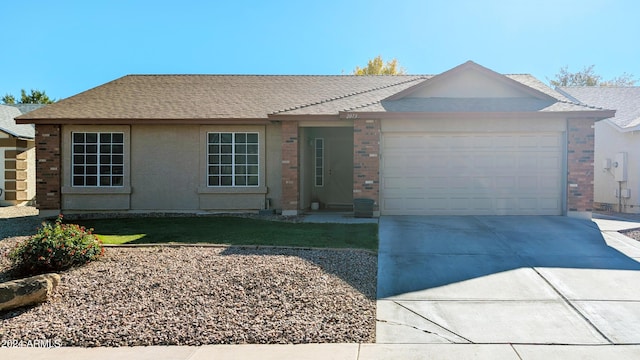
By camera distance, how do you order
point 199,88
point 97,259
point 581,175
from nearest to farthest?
point 97,259, point 581,175, point 199,88

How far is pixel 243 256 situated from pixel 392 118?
20.7 ft

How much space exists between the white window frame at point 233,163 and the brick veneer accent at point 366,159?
10.8ft

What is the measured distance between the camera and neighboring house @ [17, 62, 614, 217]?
12117mm

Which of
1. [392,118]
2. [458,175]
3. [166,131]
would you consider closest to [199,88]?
[166,131]

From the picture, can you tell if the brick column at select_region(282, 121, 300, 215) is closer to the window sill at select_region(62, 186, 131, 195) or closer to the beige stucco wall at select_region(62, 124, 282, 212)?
the beige stucco wall at select_region(62, 124, 282, 212)

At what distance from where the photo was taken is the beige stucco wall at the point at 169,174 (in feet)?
44.8

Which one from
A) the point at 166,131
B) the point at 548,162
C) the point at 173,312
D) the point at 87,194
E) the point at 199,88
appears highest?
the point at 199,88

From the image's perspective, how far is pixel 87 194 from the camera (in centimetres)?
1371

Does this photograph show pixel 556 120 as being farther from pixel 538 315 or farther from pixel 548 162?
pixel 538 315

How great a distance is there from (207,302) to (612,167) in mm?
15339

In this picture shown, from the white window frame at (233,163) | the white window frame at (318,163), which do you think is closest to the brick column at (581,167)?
the white window frame at (318,163)

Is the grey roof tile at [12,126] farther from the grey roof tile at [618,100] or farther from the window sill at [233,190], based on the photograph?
the grey roof tile at [618,100]

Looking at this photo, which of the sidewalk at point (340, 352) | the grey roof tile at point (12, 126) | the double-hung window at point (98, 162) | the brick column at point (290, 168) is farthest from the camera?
the grey roof tile at point (12, 126)

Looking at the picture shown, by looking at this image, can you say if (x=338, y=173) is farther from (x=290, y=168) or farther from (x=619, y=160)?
(x=619, y=160)
